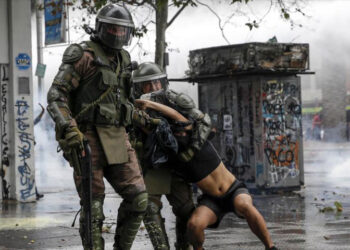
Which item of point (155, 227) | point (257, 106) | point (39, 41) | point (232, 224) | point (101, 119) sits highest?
point (39, 41)

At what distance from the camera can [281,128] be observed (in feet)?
46.5

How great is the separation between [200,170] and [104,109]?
105 centimetres

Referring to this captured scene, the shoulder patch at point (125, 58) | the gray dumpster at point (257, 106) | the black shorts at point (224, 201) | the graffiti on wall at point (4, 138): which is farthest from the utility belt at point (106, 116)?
the gray dumpster at point (257, 106)

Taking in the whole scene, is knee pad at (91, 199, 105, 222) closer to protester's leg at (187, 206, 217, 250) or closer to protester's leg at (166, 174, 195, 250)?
protester's leg at (187, 206, 217, 250)

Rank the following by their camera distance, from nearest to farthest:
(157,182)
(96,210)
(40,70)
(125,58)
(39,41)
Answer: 1. (96,210)
2. (125,58)
3. (157,182)
4. (40,70)
5. (39,41)

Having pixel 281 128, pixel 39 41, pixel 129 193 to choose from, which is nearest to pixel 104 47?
pixel 129 193

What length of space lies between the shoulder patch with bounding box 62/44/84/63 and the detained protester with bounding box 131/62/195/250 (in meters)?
0.89

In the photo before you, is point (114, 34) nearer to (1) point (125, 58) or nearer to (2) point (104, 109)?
(1) point (125, 58)

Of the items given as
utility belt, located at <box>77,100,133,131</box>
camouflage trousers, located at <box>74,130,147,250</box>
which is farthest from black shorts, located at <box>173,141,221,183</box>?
utility belt, located at <box>77,100,133,131</box>

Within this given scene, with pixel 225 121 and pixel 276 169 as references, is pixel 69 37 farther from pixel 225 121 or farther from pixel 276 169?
pixel 276 169

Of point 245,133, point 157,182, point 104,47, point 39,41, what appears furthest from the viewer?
point 39,41

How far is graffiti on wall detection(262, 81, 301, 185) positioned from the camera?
1395cm

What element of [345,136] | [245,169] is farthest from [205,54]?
[345,136]

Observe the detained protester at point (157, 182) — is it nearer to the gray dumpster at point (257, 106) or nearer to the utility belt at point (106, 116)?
the utility belt at point (106, 116)
